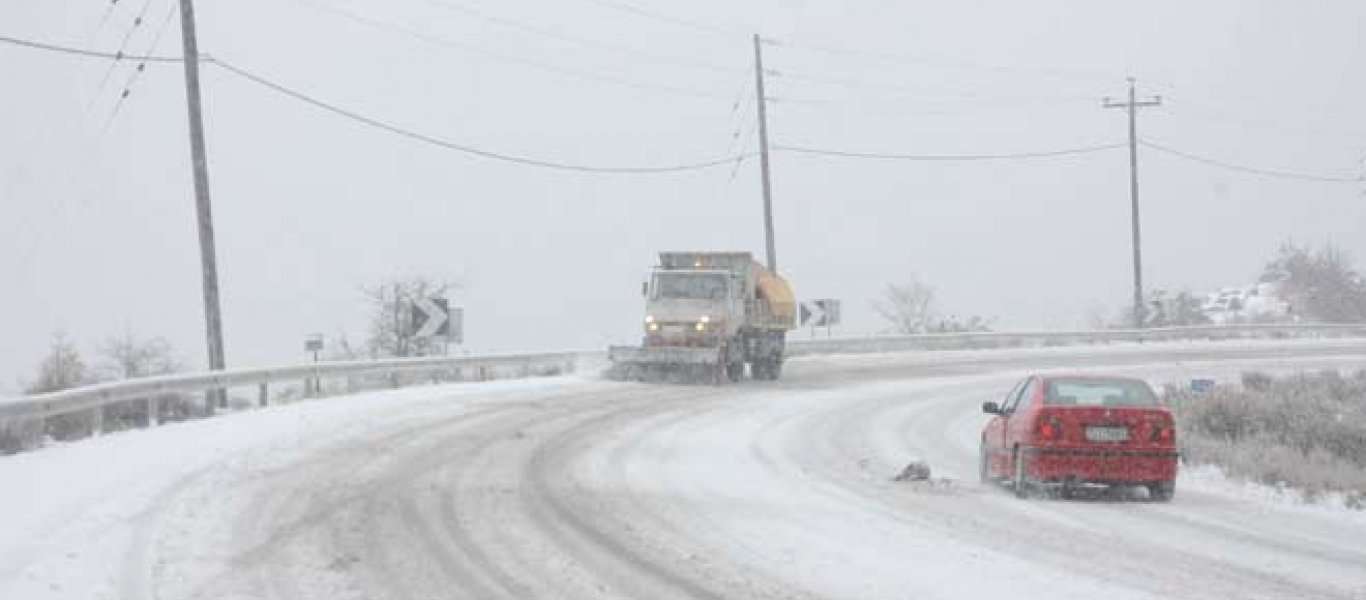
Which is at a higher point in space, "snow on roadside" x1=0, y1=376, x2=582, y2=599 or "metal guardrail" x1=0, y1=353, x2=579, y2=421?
"metal guardrail" x1=0, y1=353, x2=579, y2=421

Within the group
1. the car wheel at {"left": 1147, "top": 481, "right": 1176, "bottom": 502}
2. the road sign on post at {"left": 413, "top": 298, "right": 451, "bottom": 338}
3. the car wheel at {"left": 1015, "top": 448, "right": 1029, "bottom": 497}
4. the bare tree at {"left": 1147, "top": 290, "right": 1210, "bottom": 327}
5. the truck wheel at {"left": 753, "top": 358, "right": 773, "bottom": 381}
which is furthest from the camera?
the bare tree at {"left": 1147, "top": 290, "right": 1210, "bottom": 327}

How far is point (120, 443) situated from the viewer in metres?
17.7

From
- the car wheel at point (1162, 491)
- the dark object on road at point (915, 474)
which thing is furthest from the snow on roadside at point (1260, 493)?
the dark object on road at point (915, 474)

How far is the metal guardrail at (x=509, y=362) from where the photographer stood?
59.8 feet

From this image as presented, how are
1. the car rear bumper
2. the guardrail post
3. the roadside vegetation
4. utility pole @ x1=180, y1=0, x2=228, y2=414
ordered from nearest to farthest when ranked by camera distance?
the car rear bumper
the roadside vegetation
the guardrail post
utility pole @ x1=180, y1=0, x2=228, y2=414

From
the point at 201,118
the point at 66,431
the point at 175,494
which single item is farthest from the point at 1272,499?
the point at 201,118

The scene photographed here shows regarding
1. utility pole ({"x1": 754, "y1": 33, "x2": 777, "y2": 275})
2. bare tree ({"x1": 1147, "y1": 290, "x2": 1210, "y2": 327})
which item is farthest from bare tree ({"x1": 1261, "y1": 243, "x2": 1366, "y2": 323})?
utility pole ({"x1": 754, "y1": 33, "x2": 777, "y2": 275})

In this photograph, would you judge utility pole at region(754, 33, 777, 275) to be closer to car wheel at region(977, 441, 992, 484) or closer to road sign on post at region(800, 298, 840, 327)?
road sign on post at region(800, 298, 840, 327)

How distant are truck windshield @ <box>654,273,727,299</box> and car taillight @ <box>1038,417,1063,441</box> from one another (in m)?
18.6

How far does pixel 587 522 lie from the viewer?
12.3 meters

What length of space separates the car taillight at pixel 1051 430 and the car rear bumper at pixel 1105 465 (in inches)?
4.8

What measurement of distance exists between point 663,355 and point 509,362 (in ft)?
11.8

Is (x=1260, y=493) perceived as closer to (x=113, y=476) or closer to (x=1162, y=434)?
(x=1162, y=434)

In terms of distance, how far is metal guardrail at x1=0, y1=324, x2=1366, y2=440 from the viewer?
18.2 m
